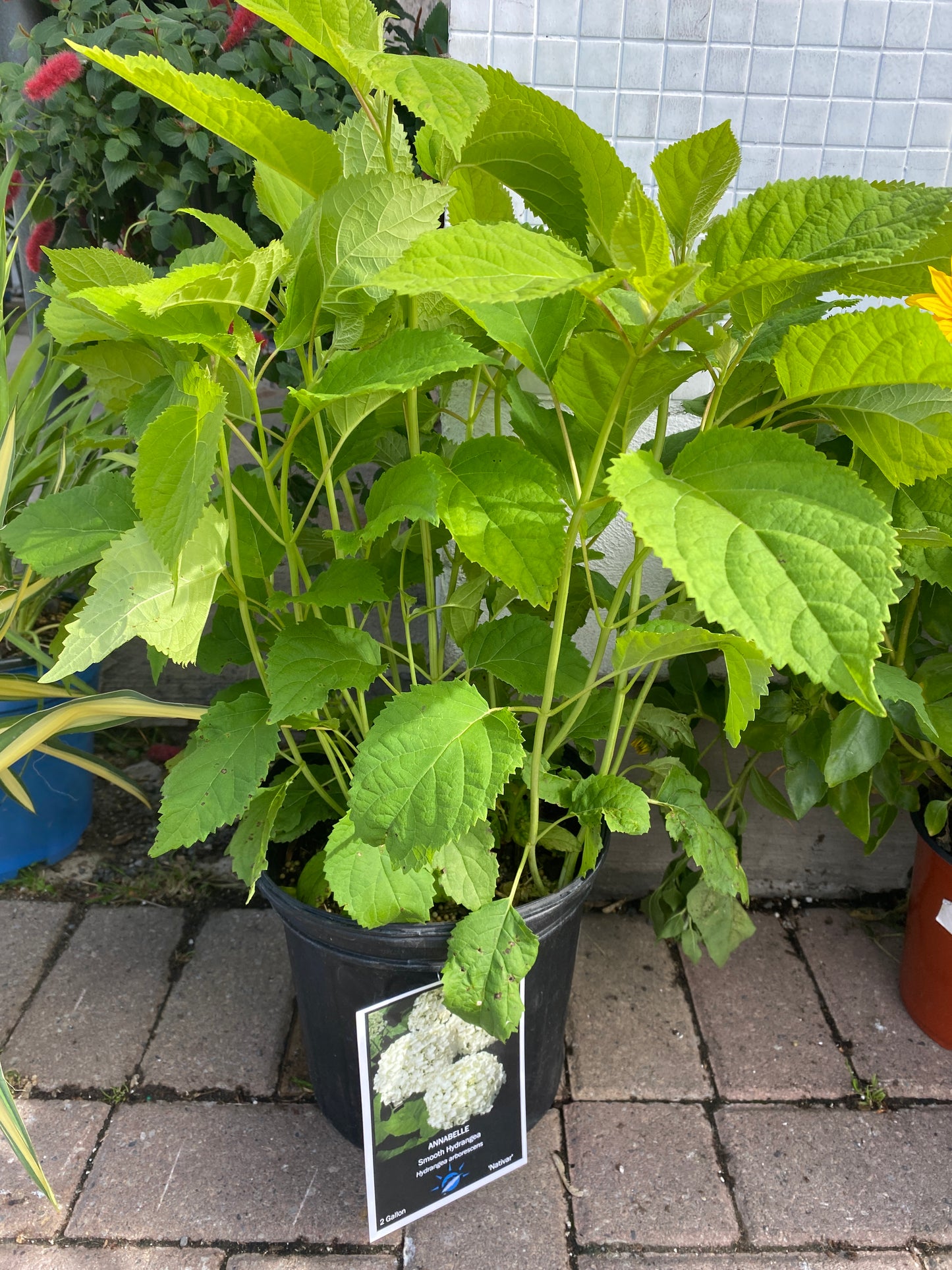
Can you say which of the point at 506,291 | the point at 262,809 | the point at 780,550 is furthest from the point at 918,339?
the point at 262,809

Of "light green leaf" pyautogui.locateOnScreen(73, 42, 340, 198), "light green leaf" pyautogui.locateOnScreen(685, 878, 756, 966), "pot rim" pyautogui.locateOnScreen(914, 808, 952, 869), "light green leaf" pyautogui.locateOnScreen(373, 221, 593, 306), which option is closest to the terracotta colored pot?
"pot rim" pyautogui.locateOnScreen(914, 808, 952, 869)

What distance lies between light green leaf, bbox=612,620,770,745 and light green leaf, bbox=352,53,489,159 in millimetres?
442

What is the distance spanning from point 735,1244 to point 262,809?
2.68ft

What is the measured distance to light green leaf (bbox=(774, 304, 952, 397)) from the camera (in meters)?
0.68

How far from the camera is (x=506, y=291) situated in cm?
59

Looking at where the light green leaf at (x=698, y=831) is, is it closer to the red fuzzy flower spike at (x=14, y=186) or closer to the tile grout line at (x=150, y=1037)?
the tile grout line at (x=150, y=1037)

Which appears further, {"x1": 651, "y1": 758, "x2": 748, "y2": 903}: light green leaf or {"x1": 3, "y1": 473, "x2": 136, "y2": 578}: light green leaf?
{"x1": 651, "y1": 758, "x2": 748, "y2": 903}: light green leaf

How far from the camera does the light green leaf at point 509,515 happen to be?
791 mm

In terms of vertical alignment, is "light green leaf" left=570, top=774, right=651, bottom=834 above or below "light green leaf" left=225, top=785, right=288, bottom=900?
above

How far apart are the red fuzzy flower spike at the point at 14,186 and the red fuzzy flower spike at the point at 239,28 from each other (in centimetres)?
58

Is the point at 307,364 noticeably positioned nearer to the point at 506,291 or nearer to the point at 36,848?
the point at 506,291

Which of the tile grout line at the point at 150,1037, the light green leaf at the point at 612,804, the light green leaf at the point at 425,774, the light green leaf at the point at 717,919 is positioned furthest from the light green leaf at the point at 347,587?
the tile grout line at the point at 150,1037

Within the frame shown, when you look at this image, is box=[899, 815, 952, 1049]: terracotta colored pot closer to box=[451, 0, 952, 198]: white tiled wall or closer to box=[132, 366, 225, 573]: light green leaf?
box=[451, 0, 952, 198]: white tiled wall

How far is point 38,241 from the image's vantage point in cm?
168
